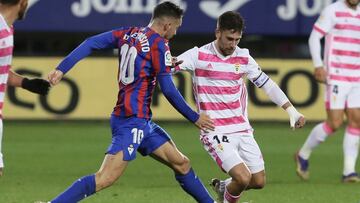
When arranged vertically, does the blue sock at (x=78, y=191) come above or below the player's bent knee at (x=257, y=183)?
above

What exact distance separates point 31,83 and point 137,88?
47.6 inches

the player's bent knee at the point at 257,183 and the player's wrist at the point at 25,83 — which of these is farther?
the player's bent knee at the point at 257,183

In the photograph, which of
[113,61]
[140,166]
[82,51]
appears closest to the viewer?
[82,51]

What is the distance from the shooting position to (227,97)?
9523mm

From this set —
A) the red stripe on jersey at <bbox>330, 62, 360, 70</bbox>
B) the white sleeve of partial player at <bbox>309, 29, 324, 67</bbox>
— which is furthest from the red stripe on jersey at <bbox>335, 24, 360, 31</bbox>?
the red stripe on jersey at <bbox>330, 62, 360, 70</bbox>

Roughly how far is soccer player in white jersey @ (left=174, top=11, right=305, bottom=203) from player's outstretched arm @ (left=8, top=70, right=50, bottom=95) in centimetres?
175

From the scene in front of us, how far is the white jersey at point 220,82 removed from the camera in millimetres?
9516

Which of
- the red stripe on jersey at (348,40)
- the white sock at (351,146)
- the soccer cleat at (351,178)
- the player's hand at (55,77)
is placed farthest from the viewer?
the red stripe on jersey at (348,40)

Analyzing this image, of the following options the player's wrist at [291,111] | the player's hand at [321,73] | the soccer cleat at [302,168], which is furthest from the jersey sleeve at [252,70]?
the soccer cleat at [302,168]

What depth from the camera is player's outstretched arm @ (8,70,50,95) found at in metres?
7.87

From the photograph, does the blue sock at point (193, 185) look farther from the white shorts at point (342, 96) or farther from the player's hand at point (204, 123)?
the white shorts at point (342, 96)

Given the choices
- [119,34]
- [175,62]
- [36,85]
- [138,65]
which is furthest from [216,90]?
[36,85]

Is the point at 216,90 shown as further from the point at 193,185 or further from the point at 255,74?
the point at 193,185

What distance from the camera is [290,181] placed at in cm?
1198
